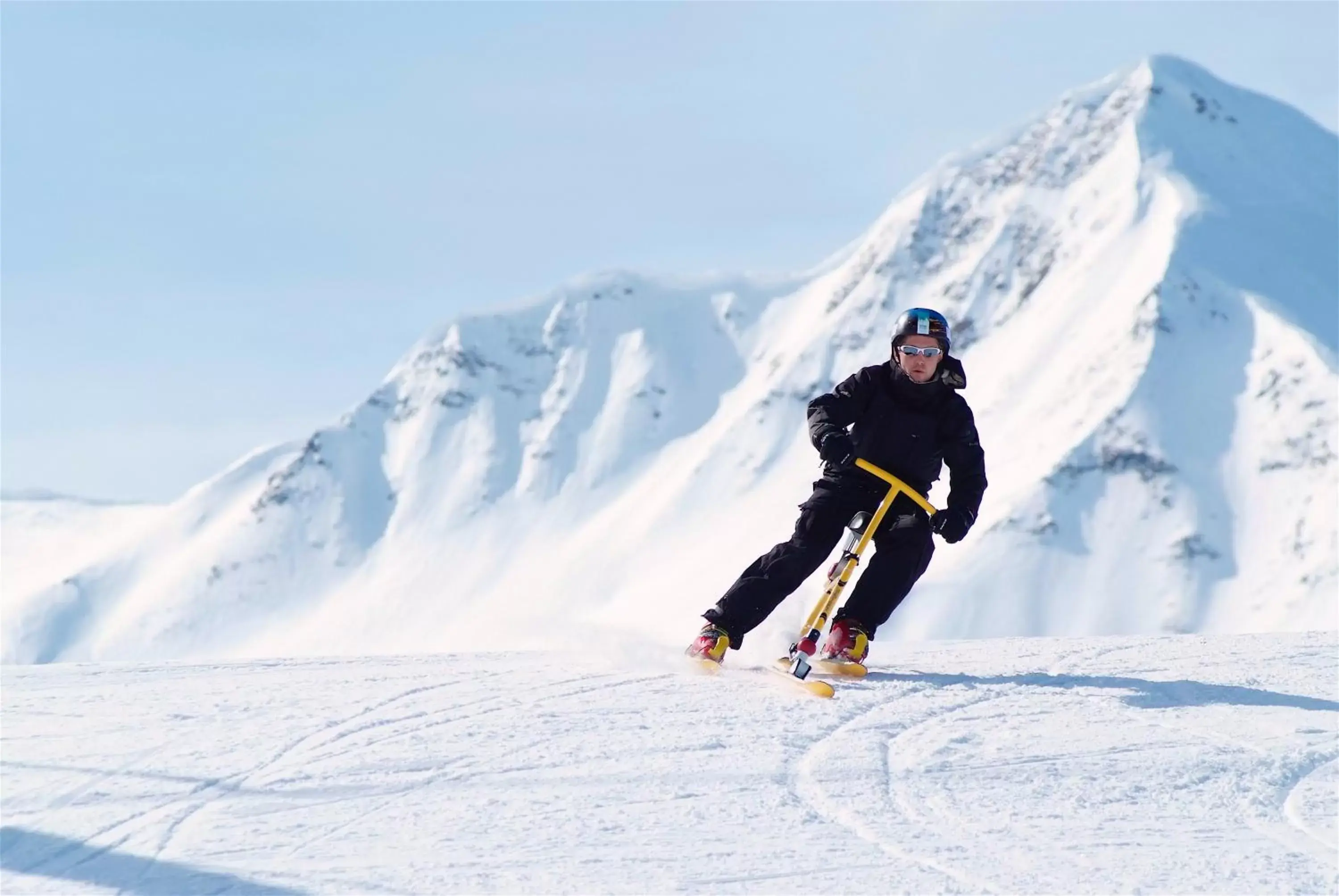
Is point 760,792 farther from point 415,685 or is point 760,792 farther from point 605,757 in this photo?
point 415,685

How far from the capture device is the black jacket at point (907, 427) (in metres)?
8.41

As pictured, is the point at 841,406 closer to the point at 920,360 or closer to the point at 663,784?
the point at 920,360

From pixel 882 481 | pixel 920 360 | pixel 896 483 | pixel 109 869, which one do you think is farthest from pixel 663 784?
pixel 920 360

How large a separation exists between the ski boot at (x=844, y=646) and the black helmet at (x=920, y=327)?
1734 mm

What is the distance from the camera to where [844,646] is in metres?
8.25

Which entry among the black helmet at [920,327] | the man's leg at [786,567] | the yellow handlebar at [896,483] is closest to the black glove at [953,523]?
the yellow handlebar at [896,483]

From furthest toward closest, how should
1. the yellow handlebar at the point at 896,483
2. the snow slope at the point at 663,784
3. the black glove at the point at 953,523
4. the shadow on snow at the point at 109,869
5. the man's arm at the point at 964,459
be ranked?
the man's arm at the point at 964,459 → the yellow handlebar at the point at 896,483 → the black glove at the point at 953,523 → the snow slope at the point at 663,784 → the shadow on snow at the point at 109,869

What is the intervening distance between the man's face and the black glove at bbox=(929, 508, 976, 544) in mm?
866

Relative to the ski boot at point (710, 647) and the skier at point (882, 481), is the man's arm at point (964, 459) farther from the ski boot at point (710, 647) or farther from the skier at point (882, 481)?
the ski boot at point (710, 647)

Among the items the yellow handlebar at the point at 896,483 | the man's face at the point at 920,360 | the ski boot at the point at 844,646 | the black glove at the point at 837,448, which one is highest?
the man's face at the point at 920,360

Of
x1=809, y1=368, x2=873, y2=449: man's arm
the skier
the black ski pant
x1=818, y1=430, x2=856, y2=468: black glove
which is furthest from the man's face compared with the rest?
the black ski pant

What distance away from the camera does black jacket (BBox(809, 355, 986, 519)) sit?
841cm

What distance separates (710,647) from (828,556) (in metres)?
0.90

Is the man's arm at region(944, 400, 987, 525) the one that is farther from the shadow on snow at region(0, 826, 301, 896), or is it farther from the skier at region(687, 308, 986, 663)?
the shadow on snow at region(0, 826, 301, 896)
